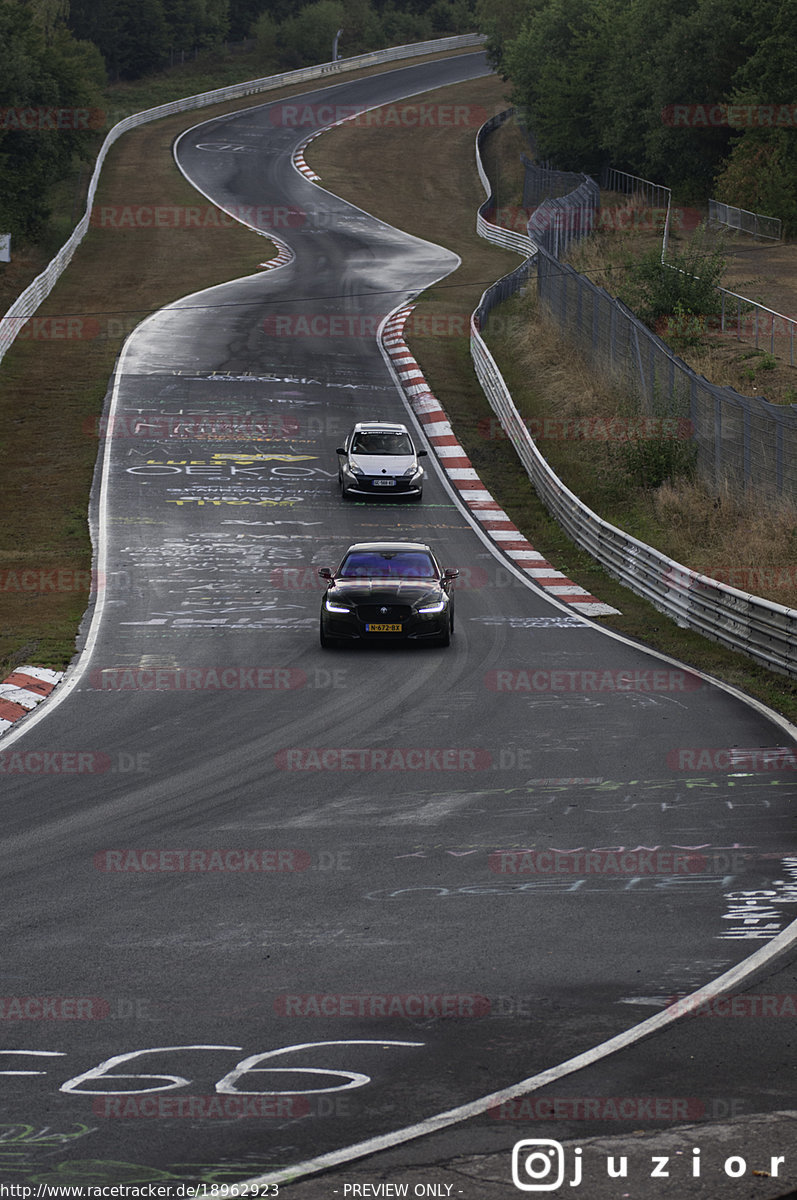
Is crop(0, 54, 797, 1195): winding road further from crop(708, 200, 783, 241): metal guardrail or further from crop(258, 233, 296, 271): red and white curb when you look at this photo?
crop(258, 233, 296, 271): red and white curb

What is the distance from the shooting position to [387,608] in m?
19.2

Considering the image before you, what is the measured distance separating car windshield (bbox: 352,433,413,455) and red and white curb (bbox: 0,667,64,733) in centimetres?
1431

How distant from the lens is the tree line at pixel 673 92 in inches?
2112

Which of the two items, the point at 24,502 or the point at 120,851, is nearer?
the point at 120,851

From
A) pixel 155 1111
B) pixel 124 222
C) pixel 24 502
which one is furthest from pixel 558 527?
pixel 124 222

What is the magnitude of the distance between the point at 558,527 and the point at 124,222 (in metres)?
41.3

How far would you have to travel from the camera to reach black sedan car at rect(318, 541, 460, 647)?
19.1m

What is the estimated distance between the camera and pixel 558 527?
2902 centimetres

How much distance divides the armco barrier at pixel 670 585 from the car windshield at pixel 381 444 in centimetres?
322

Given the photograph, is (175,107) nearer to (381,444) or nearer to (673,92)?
(673,92)

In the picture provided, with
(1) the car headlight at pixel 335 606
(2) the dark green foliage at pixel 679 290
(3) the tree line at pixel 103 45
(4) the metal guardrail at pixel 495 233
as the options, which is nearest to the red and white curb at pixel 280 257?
(3) the tree line at pixel 103 45

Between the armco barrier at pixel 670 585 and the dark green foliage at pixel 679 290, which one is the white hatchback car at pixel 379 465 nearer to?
the armco barrier at pixel 670 585

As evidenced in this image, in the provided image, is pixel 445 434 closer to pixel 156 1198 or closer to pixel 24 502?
pixel 24 502

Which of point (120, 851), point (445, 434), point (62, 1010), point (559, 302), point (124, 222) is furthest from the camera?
point (124, 222)
